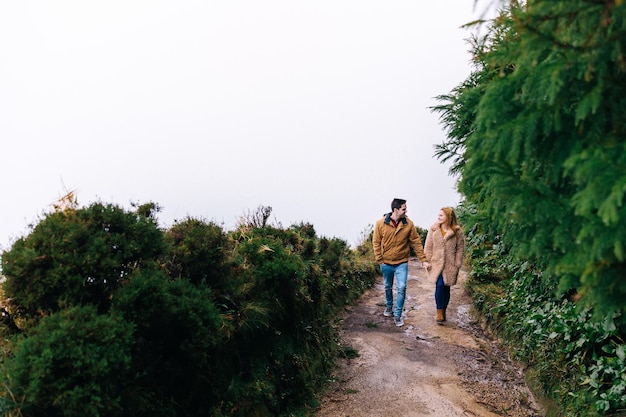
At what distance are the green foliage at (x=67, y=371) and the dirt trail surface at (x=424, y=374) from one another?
129 inches

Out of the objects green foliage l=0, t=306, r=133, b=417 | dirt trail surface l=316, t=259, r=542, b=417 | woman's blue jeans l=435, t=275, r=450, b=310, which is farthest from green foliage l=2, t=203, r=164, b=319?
woman's blue jeans l=435, t=275, r=450, b=310

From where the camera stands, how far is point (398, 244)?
29.2 ft

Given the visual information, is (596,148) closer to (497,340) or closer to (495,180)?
(495,180)

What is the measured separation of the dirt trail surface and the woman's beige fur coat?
1.02 m

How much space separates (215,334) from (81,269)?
1.13 meters

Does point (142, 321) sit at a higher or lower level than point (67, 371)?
higher

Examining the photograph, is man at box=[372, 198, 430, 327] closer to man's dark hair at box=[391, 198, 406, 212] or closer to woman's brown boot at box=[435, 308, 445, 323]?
man's dark hair at box=[391, 198, 406, 212]

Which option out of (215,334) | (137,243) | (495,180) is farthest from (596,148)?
(137,243)

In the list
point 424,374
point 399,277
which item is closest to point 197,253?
point 424,374

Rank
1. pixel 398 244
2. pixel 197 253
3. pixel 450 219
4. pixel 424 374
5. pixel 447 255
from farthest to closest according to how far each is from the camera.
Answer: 1. pixel 398 244
2. pixel 450 219
3. pixel 447 255
4. pixel 424 374
5. pixel 197 253

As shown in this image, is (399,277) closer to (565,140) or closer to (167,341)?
(167,341)

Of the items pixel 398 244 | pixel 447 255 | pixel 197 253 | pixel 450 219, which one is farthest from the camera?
pixel 398 244

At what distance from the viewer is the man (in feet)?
29.2

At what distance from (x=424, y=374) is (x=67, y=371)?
16.2 feet
